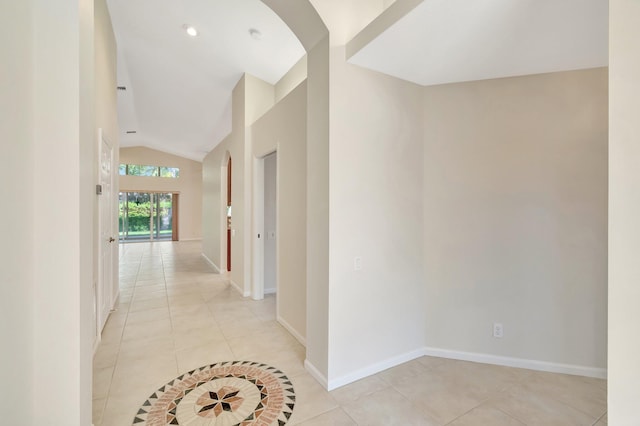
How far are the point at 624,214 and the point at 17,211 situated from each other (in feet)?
7.34

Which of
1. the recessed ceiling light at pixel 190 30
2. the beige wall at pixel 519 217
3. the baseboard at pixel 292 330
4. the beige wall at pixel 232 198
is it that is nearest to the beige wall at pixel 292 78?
the beige wall at pixel 232 198

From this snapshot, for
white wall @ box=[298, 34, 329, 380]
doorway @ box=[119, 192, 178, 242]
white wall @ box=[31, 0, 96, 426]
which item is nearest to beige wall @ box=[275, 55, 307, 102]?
white wall @ box=[298, 34, 329, 380]

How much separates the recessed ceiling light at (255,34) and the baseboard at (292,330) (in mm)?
3567

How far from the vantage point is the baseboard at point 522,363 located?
231 cm

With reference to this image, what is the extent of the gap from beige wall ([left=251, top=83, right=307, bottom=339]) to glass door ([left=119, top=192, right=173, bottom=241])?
10.5m

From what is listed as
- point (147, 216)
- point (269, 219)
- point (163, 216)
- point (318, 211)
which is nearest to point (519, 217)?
point (318, 211)

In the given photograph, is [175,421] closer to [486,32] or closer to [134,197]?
[486,32]

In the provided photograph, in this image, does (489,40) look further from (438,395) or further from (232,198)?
(232,198)

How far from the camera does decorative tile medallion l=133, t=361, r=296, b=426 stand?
1.84 m

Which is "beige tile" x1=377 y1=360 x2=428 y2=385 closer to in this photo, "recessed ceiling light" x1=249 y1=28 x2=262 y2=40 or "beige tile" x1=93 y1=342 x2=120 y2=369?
"beige tile" x1=93 y1=342 x2=120 y2=369

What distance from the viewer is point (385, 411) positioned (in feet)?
6.30

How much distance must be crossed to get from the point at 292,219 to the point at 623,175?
2.71 m

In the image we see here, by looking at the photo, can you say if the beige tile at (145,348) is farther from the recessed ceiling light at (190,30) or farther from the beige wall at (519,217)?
the recessed ceiling light at (190,30)

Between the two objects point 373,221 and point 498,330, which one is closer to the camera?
point 373,221
